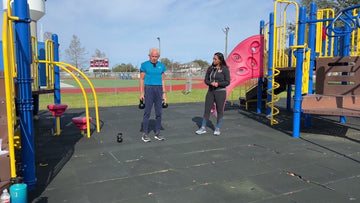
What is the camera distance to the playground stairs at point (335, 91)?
18.3 ft

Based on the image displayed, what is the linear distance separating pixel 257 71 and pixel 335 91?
2531mm

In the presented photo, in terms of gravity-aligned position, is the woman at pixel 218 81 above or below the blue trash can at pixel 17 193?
above

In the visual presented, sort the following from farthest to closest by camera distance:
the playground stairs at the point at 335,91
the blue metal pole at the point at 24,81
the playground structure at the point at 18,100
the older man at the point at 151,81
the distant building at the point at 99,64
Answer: the distant building at the point at 99,64 < the playground stairs at the point at 335,91 < the older man at the point at 151,81 < the blue metal pole at the point at 24,81 < the playground structure at the point at 18,100

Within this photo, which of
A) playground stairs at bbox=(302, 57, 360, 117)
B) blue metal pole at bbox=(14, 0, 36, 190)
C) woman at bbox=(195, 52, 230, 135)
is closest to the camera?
blue metal pole at bbox=(14, 0, 36, 190)

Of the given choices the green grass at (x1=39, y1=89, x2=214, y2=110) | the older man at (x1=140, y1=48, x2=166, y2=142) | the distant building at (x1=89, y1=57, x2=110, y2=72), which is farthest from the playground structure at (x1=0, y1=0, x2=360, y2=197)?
the distant building at (x1=89, y1=57, x2=110, y2=72)

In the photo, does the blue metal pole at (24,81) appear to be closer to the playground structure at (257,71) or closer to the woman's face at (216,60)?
the playground structure at (257,71)

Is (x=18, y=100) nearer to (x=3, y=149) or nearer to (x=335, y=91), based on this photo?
(x=3, y=149)

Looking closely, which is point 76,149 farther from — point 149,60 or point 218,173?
point 218,173

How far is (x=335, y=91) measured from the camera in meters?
6.60

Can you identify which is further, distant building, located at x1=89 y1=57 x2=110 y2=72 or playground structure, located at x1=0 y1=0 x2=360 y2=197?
distant building, located at x1=89 y1=57 x2=110 y2=72

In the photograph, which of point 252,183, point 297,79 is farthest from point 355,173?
point 297,79

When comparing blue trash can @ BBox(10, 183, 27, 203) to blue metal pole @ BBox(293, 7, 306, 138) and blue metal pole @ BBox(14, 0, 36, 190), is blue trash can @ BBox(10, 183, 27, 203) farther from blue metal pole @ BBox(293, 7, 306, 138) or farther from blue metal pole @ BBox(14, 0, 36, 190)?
blue metal pole @ BBox(293, 7, 306, 138)

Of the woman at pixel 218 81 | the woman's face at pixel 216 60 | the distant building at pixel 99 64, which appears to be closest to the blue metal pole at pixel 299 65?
the woman at pixel 218 81

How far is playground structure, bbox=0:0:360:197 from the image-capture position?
9.32 feet
